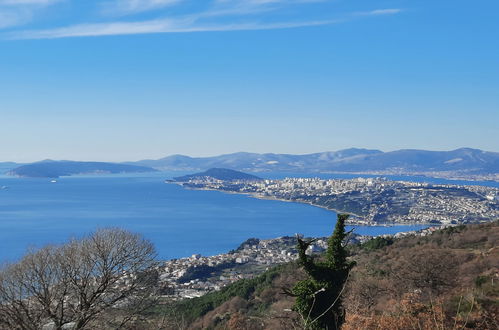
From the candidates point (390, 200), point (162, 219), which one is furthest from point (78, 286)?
point (390, 200)

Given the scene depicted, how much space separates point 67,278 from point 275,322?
6.59 m

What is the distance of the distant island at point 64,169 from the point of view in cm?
15400

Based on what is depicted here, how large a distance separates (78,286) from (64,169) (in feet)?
573

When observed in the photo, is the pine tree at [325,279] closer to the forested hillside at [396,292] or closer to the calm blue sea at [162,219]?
the forested hillside at [396,292]

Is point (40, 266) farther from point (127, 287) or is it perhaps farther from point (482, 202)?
point (482, 202)

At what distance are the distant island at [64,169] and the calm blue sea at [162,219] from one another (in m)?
58.2

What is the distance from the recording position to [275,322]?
12.9m

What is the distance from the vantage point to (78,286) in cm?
783

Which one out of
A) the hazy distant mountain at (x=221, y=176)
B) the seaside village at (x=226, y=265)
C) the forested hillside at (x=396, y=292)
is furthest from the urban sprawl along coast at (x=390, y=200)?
the forested hillside at (x=396, y=292)

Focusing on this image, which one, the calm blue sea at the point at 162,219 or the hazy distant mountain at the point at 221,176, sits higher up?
the hazy distant mountain at the point at 221,176

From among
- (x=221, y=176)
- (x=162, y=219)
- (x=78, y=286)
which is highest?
(x=78, y=286)

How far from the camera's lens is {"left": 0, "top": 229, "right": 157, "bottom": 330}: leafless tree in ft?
24.5

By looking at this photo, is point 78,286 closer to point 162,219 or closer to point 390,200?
point 162,219

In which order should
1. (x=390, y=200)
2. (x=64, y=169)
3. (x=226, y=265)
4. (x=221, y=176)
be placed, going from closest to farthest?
(x=226, y=265)
(x=390, y=200)
(x=221, y=176)
(x=64, y=169)
